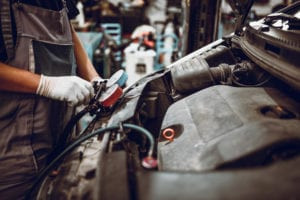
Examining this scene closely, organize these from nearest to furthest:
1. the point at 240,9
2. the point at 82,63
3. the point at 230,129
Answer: the point at 230,129 → the point at 240,9 → the point at 82,63

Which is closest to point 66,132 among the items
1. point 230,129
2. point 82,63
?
point 82,63

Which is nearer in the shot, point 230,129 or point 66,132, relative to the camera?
point 230,129

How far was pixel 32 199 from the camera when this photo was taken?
4.04ft

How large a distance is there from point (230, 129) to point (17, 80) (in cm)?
93

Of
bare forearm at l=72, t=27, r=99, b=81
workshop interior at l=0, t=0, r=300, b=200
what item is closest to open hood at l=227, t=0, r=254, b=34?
workshop interior at l=0, t=0, r=300, b=200

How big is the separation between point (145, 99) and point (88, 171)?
546 millimetres

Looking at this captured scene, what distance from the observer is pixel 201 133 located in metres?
1.05

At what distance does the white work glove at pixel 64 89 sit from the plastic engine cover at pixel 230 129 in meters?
0.44

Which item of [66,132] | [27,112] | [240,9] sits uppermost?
[240,9]

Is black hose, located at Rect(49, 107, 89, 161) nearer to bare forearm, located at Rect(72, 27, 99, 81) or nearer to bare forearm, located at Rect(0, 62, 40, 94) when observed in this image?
bare forearm, located at Rect(0, 62, 40, 94)

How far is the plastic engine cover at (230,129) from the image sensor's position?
0.82m

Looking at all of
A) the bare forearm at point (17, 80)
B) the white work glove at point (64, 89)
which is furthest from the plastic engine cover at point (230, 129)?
the bare forearm at point (17, 80)

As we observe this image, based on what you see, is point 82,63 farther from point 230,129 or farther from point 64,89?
point 230,129

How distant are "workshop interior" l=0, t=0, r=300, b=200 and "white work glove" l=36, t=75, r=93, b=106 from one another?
0.08 meters
